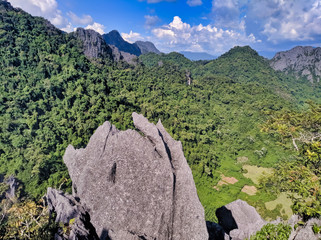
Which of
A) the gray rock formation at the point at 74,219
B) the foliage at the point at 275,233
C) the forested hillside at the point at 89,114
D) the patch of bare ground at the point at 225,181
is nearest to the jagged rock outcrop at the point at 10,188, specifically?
the forested hillside at the point at 89,114

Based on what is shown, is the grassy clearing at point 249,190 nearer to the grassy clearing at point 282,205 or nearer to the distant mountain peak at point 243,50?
the grassy clearing at point 282,205

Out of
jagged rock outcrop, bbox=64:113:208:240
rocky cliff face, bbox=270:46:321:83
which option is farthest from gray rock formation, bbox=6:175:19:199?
rocky cliff face, bbox=270:46:321:83

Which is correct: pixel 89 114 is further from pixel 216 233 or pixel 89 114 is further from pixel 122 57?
pixel 122 57

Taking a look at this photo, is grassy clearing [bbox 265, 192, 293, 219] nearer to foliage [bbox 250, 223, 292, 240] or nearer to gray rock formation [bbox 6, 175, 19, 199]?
foliage [bbox 250, 223, 292, 240]

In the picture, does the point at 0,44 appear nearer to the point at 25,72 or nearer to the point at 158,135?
the point at 25,72

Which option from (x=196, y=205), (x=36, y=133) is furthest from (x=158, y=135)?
(x=36, y=133)
